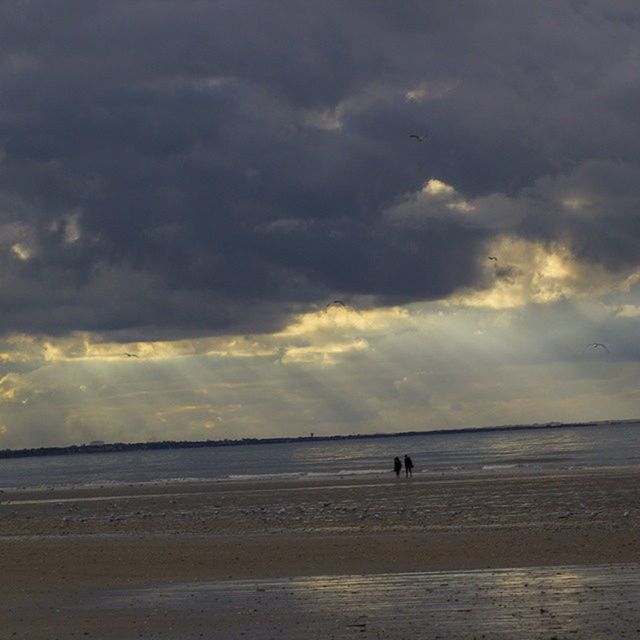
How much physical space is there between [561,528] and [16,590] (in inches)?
712

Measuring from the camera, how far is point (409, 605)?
21.7m

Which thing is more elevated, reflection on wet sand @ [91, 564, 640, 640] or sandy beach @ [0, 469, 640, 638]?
reflection on wet sand @ [91, 564, 640, 640]

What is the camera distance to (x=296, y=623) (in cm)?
2036

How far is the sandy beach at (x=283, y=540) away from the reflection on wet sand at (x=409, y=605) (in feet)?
1.23

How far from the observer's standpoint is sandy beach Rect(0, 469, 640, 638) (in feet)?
85.4

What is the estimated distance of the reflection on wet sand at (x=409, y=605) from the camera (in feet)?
62.7

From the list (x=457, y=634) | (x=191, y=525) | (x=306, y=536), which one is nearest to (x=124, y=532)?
(x=191, y=525)

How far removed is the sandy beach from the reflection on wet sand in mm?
375

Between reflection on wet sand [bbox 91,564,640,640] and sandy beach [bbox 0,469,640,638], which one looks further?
sandy beach [bbox 0,469,640,638]

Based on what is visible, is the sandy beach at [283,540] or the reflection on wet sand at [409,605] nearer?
the reflection on wet sand at [409,605]

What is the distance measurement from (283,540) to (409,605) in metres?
15.1

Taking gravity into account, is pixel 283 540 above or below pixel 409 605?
below

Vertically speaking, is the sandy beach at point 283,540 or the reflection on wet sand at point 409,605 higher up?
the reflection on wet sand at point 409,605

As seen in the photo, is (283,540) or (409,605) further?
(283,540)
